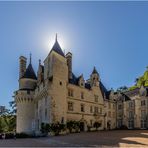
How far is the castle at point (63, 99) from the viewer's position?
112 feet

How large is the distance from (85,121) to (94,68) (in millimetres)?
10530

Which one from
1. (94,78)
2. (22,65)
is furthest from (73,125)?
(22,65)

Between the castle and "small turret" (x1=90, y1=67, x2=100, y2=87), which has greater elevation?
"small turret" (x1=90, y1=67, x2=100, y2=87)

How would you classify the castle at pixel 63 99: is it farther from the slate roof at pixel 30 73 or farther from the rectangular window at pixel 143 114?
the rectangular window at pixel 143 114

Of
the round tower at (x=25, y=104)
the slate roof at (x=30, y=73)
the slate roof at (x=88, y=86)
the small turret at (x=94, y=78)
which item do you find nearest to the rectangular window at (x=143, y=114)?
the slate roof at (x=88, y=86)

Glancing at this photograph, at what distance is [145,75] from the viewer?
56812mm

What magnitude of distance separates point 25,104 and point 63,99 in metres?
8.79

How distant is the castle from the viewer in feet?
112

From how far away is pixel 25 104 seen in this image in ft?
133

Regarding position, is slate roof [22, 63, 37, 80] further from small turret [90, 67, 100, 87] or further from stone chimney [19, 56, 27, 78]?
small turret [90, 67, 100, 87]

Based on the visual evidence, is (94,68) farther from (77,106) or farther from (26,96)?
(26,96)

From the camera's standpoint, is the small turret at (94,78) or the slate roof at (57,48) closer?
the slate roof at (57,48)

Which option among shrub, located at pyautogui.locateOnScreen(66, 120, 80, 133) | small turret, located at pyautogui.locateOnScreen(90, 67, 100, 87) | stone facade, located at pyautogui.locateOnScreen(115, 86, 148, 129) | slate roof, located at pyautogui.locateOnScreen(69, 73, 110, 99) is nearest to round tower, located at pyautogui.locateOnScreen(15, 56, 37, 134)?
slate roof, located at pyautogui.locateOnScreen(69, 73, 110, 99)

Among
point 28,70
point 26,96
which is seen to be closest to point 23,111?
point 26,96
